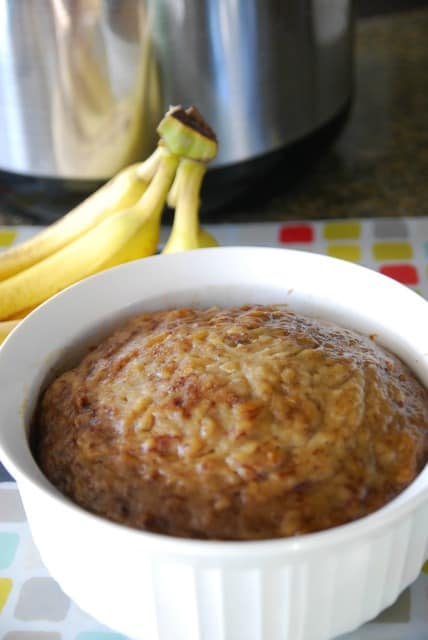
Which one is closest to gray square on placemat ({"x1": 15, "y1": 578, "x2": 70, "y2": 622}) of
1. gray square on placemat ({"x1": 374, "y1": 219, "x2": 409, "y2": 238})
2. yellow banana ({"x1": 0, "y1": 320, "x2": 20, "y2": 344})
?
yellow banana ({"x1": 0, "y1": 320, "x2": 20, "y2": 344})

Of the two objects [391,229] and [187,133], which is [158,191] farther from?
[391,229]

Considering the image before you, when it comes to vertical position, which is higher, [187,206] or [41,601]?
[187,206]

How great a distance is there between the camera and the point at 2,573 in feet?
2.54

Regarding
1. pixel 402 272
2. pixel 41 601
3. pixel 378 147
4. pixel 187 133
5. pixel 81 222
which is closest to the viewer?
pixel 41 601

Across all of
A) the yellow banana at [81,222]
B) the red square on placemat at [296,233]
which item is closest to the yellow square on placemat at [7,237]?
the yellow banana at [81,222]

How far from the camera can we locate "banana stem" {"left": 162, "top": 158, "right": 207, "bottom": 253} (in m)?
0.93

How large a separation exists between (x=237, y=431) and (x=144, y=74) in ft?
1.99

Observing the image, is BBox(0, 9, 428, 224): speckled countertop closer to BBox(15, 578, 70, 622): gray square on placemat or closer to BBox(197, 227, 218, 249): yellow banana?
BBox(197, 227, 218, 249): yellow banana

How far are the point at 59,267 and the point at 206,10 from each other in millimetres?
370

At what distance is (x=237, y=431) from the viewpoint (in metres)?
0.63

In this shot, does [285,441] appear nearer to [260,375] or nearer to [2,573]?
[260,375]

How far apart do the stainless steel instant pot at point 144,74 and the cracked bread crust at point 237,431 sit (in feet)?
1.53

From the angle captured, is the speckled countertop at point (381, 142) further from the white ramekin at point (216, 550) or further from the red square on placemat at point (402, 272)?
the white ramekin at point (216, 550)

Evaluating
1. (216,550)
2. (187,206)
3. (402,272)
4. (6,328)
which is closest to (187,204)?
(187,206)
